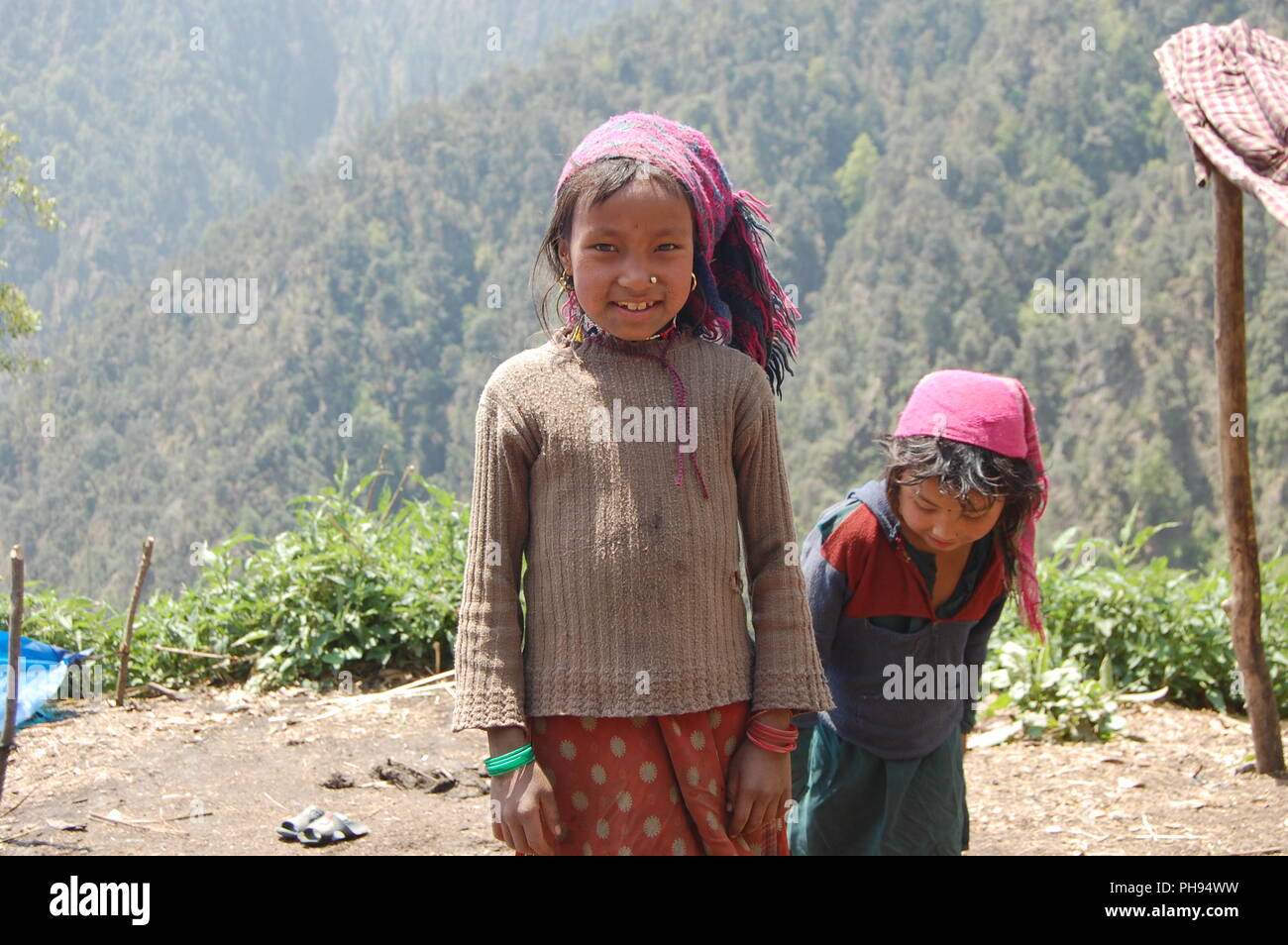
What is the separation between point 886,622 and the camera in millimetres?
2365

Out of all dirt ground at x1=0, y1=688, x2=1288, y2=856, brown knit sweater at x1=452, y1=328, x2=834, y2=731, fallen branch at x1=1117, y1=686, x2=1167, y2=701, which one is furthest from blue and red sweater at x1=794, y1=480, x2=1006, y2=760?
fallen branch at x1=1117, y1=686, x2=1167, y2=701

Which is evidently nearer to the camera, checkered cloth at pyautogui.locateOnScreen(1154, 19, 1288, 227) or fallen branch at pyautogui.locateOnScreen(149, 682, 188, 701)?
checkered cloth at pyautogui.locateOnScreen(1154, 19, 1288, 227)

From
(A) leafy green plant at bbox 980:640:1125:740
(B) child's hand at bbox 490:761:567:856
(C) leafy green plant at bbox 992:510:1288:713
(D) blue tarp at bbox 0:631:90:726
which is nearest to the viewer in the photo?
(B) child's hand at bbox 490:761:567:856

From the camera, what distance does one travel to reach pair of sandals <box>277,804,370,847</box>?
10.6 feet

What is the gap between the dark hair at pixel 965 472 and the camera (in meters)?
2.21

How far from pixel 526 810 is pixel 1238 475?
2970 millimetres

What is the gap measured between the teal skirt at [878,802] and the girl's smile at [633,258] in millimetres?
1065

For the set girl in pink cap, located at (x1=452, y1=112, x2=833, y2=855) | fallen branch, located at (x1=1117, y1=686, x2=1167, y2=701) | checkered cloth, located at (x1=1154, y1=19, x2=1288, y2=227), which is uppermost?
checkered cloth, located at (x1=1154, y1=19, x2=1288, y2=227)

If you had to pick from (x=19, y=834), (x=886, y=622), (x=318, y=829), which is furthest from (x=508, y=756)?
(x=19, y=834)

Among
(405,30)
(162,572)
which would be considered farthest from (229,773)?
(405,30)

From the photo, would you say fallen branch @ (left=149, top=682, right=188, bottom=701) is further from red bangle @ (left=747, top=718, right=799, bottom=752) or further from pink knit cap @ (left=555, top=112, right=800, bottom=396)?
red bangle @ (left=747, top=718, right=799, bottom=752)

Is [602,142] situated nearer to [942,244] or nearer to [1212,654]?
[1212,654]

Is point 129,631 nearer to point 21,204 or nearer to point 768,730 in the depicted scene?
point 768,730

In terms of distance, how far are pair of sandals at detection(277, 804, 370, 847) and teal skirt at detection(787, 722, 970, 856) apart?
134 centimetres
